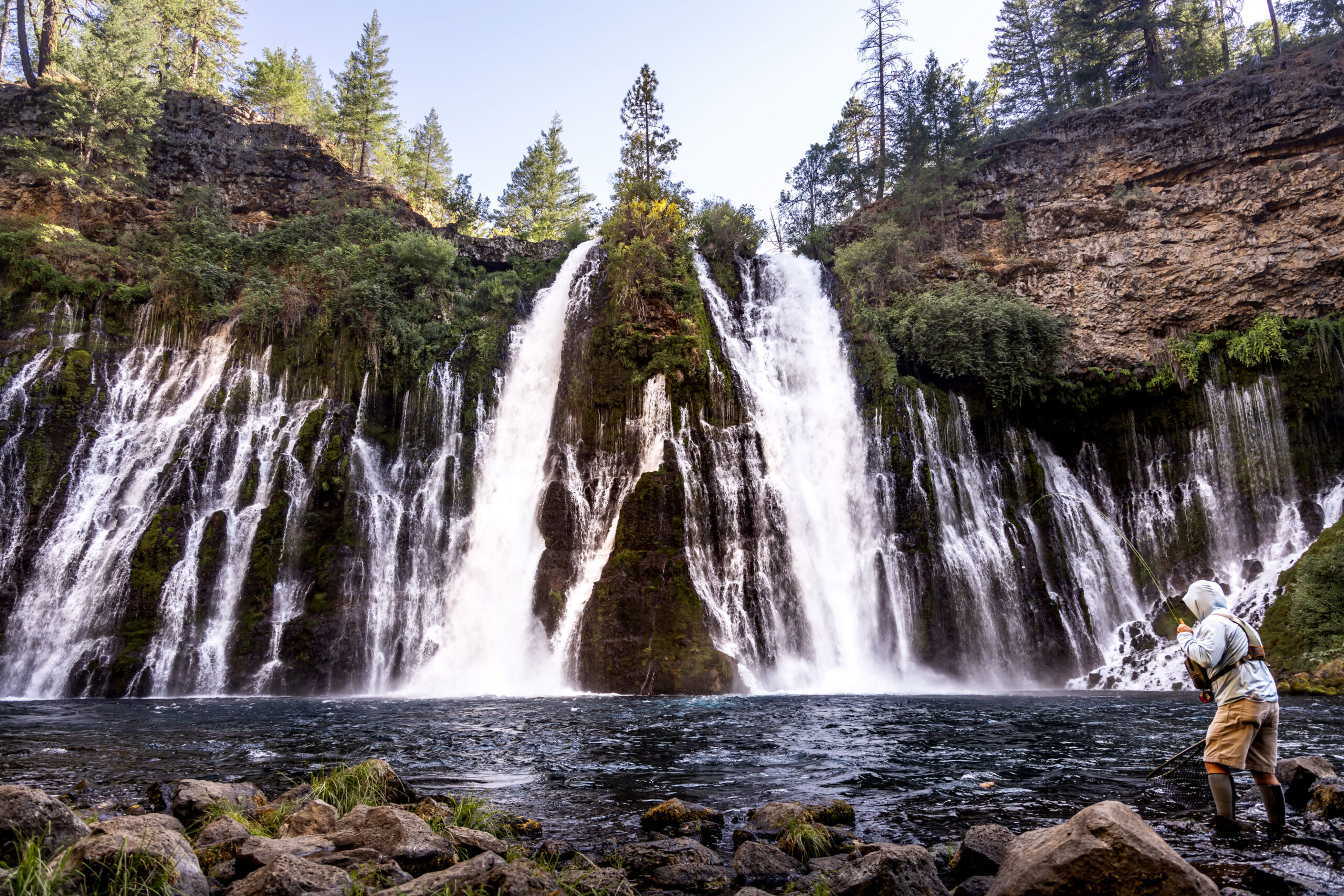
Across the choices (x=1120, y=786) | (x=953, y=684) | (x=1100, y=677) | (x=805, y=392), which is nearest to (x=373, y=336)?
(x=805, y=392)

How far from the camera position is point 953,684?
19.5 meters

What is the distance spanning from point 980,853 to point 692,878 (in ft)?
6.24

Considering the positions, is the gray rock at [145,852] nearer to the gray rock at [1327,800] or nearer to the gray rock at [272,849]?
the gray rock at [272,849]

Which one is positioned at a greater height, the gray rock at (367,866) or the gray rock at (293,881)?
the gray rock at (293,881)

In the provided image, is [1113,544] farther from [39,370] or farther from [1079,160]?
[39,370]

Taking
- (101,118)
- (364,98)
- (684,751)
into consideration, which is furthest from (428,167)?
(684,751)

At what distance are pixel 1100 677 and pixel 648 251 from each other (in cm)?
1969

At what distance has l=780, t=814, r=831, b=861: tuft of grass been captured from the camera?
16.2 feet

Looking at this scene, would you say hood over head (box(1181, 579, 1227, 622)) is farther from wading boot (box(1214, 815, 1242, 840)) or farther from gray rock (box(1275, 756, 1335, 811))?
gray rock (box(1275, 756, 1335, 811))

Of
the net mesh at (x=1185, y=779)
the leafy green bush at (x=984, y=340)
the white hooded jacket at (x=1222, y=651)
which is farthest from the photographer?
the leafy green bush at (x=984, y=340)

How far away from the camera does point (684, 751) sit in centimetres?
909

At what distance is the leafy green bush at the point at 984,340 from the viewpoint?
24.5 meters

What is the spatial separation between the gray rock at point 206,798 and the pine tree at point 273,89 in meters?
42.7

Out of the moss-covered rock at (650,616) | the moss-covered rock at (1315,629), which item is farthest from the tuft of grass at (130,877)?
the moss-covered rock at (1315,629)
